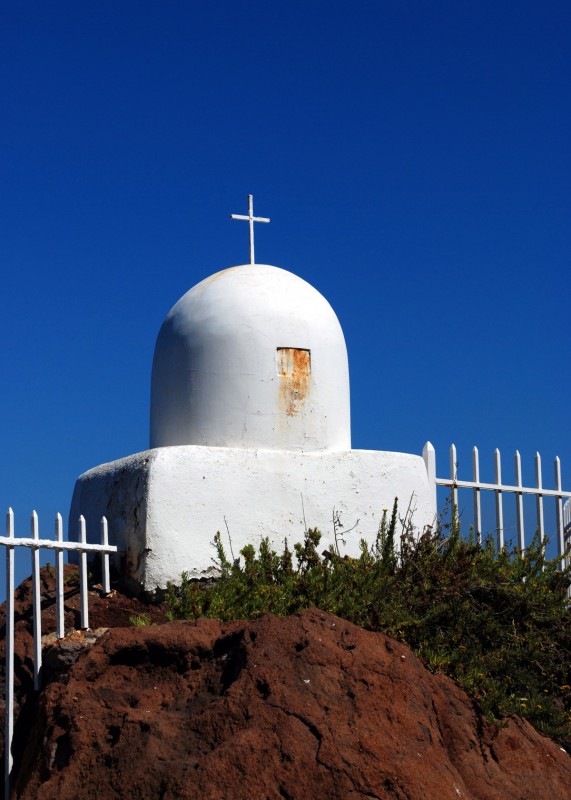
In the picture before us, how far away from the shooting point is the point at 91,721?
19.1ft

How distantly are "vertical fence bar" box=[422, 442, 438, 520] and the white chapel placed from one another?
0.24ft

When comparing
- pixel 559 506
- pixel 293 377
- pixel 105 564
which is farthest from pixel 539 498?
pixel 105 564

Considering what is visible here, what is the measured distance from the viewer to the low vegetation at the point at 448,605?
6.71 m

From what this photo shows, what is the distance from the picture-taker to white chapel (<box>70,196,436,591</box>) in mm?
8227

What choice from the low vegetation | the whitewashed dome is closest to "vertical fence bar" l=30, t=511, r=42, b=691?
the low vegetation

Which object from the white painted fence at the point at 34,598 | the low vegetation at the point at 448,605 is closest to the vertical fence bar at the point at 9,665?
the white painted fence at the point at 34,598

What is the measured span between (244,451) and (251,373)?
782mm

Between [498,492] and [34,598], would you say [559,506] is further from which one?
[34,598]

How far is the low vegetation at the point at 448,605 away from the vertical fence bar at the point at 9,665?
1.06m

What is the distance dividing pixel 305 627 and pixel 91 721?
4.27 ft

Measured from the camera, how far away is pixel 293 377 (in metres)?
9.16

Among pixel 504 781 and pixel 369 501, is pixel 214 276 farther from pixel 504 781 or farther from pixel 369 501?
pixel 504 781

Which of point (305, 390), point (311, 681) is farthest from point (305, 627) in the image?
point (305, 390)

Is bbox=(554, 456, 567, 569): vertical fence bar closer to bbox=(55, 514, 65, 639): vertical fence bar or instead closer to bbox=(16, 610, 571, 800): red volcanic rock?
bbox=(16, 610, 571, 800): red volcanic rock
